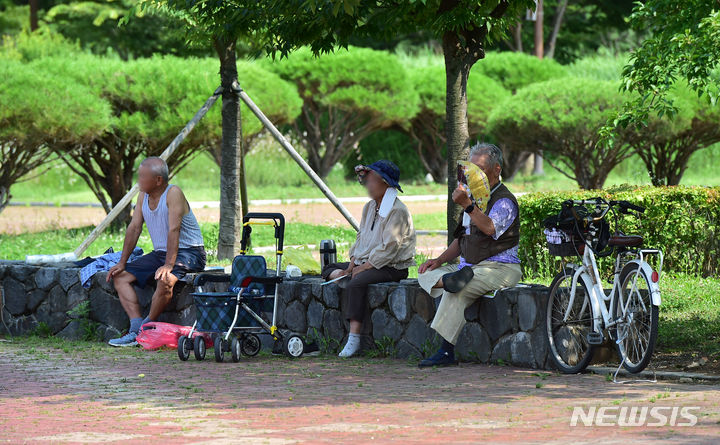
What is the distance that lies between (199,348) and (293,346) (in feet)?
2.39

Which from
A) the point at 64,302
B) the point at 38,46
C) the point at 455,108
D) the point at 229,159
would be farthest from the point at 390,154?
the point at 455,108

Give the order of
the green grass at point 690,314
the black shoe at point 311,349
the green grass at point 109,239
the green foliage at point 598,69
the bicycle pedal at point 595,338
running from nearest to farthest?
the bicycle pedal at point 595,338 → the green grass at point 690,314 → the black shoe at point 311,349 → the green grass at point 109,239 → the green foliage at point 598,69

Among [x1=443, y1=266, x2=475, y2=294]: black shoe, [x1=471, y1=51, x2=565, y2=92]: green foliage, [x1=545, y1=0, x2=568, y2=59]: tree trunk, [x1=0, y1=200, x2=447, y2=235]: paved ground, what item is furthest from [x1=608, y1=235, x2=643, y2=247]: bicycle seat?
[x1=545, y1=0, x2=568, y2=59]: tree trunk

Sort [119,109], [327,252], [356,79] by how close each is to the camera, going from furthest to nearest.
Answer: [356,79] → [119,109] → [327,252]

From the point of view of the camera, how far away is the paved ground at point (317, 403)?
548cm

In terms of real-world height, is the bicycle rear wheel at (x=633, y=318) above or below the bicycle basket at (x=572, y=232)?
below

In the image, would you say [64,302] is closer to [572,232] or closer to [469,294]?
[469,294]

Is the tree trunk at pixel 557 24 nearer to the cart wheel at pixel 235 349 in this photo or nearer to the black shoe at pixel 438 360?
the cart wheel at pixel 235 349

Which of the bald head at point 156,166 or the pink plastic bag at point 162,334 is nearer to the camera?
the pink plastic bag at point 162,334

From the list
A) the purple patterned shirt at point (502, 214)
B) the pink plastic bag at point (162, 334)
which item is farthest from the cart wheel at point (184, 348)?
the purple patterned shirt at point (502, 214)

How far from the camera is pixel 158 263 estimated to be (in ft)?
32.6

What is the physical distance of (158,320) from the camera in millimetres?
10031

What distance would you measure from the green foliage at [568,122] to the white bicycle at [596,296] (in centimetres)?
1218

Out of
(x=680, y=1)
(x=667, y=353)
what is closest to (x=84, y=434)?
(x=667, y=353)
